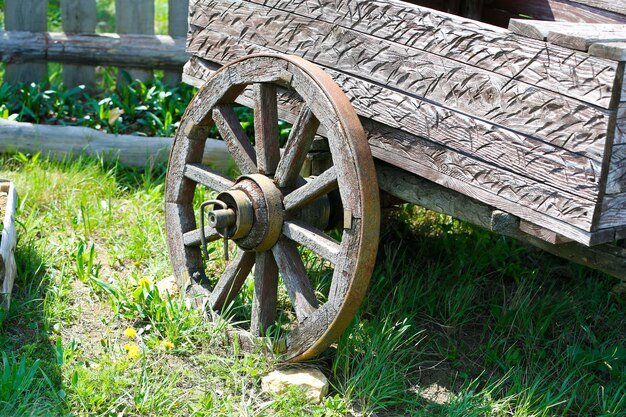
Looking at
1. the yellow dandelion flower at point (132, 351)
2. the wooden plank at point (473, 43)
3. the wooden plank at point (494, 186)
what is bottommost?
the yellow dandelion flower at point (132, 351)

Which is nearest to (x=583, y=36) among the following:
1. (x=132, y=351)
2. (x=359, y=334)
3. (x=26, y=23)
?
(x=359, y=334)

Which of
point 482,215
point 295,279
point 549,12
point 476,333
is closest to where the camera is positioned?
point 482,215

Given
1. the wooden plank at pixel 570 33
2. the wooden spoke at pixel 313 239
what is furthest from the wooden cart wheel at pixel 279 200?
the wooden plank at pixel 570 33

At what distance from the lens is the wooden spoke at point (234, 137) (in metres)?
3.12

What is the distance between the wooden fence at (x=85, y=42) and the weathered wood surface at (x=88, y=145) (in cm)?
70

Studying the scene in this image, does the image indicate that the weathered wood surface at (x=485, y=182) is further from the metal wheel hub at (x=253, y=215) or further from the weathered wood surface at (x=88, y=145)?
the weathered wood surface at (x=88, y=145)

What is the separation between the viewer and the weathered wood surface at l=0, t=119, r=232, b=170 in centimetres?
458

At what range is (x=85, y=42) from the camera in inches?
203

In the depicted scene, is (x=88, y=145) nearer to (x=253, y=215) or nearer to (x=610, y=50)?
(x=253, y=215)

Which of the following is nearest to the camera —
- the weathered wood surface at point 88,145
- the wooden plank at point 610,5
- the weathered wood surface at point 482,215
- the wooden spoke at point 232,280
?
the weathered wood surface at point 482,215

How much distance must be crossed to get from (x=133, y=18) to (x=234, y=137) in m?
2.49

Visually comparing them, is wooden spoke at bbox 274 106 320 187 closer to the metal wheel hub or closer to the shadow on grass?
the metal wheel hub

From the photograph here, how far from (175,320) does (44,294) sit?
625mm

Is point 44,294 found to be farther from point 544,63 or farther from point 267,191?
point 544,63
